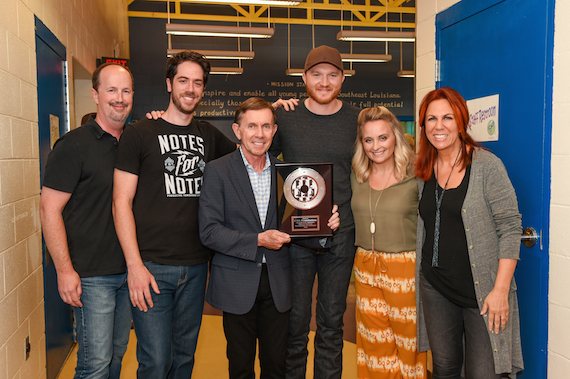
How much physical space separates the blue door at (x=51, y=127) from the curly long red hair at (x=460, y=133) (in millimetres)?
2432

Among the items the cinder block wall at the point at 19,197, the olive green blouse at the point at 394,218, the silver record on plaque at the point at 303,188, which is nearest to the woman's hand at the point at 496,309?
the olive green blouse at the point at 394,218

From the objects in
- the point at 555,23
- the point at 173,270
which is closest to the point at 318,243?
the point at 173,270

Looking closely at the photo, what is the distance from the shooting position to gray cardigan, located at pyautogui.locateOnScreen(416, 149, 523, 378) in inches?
71.0

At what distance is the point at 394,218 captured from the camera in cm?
219

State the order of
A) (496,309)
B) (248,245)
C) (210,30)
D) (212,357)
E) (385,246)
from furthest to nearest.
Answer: (210,30) < (212,357) < (385,246) < (248,245) < (496,309)

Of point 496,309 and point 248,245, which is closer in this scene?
point 496,309

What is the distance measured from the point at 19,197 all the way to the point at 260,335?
5.09 ft

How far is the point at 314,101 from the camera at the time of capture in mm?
2471

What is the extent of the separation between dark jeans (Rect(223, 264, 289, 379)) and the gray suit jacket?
56 millimetres

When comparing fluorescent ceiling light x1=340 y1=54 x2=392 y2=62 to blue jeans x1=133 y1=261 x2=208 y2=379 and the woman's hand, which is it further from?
the woman's hand

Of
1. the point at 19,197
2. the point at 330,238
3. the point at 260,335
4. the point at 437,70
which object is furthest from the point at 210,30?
the point at 260,335

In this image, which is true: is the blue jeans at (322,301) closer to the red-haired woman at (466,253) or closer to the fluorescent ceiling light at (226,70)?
the red-haired woman at (466,253)

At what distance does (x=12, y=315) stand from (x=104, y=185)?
93 cm

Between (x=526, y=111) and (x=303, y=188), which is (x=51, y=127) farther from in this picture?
(x=526, y=111)
